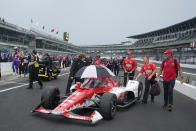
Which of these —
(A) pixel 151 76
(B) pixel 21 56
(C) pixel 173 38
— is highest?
(C) pixel 173 38

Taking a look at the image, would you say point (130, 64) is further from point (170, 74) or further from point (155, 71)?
point (170, 74)

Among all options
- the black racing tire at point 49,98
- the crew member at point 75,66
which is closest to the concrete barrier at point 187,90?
the crew member at point 75,66

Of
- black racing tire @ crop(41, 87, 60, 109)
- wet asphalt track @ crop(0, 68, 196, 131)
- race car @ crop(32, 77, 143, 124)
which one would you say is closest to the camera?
Answer: wet asphalt track @ crop(0, 68, 196, 131)

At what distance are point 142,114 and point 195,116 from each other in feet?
5.03

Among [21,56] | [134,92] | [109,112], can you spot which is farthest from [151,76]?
[21,56]

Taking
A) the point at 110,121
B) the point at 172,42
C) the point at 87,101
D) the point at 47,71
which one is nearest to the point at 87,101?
the point at 87,101

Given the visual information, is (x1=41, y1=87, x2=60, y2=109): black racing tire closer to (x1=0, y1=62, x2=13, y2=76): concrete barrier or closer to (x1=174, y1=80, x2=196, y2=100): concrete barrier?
(x1=174, y1=80, x2=196, y2=100): concrete barrier

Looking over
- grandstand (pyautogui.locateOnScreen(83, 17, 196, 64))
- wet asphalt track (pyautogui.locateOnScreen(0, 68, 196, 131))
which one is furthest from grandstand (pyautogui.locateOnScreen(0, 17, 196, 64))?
wet asphalt track (pyautogui.locateOnScreen(0, 68, 196, 131))

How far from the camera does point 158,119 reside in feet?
15.9

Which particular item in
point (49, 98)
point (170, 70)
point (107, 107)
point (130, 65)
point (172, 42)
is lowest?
point (107, 107)

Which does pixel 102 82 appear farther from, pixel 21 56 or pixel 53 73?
pixel 21 56

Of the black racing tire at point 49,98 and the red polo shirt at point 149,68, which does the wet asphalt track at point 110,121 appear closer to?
the black racing tire at point 49,98

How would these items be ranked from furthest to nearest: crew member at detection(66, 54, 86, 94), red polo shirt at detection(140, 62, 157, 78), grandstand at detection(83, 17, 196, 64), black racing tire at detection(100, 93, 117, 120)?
grandstand at detection(83, 17, 196, 64), crew member at detection(66, 54, 86, 94), red polo shirt at detection(140, 62, 157, 78), black racing tire at detection(100, 93, 117, 120)

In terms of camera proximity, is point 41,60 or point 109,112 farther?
point 41,60
